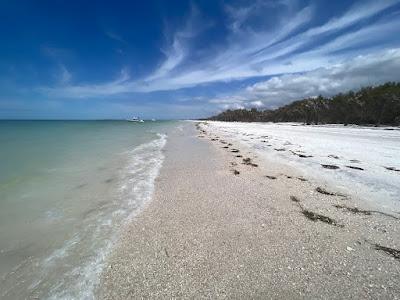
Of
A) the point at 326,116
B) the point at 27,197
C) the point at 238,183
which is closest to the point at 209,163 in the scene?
the point at 238,183

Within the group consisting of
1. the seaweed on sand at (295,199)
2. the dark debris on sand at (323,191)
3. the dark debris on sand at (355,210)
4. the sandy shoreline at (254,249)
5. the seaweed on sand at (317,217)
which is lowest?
the dark debris on sand at (323,191)

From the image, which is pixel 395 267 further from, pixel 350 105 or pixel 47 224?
pixel 350 105

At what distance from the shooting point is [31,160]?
1343 cm

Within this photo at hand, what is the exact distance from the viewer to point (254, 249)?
427 centimetres

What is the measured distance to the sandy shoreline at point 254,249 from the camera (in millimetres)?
3324

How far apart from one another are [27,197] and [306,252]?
779 cm

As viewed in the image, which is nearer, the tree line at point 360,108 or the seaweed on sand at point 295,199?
the seaweed on sand at point 295,199

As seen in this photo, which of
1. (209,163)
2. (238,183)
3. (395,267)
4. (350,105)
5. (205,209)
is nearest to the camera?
(395,267)

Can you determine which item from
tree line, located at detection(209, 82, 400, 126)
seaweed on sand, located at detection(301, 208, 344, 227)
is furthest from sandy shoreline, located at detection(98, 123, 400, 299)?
tree line, located at detection(209, 82, 400, 126)

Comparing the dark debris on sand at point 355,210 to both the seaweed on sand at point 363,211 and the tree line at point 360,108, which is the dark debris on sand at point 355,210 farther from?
the tree line at point 360,108

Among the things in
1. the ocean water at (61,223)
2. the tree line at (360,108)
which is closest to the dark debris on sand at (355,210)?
the ocean water at (61,223)

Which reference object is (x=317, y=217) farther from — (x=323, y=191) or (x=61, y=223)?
(x=61, y=223)

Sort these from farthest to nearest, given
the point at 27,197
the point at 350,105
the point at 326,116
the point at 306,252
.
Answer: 1. the point at 326,116
2. the point at 350,105
3. the point at 27,197
4. the point at 306,252

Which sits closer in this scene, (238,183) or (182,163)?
(238,183)
